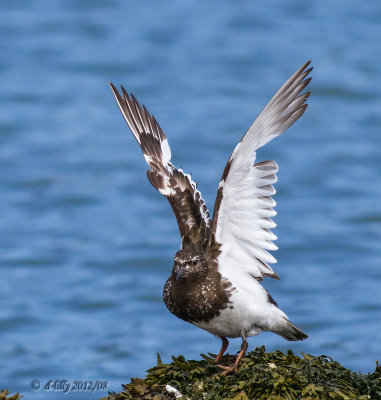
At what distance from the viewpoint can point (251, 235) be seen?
995 cm

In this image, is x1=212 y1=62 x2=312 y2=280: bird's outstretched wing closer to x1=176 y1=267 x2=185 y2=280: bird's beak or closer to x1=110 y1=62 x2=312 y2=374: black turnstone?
x1=110 y1=62 x2=312 y2=374: black turnstone

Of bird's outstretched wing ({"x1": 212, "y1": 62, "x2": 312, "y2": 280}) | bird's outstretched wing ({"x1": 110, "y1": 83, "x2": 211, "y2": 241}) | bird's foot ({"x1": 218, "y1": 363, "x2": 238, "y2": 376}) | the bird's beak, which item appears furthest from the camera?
bird's outstretched wing ({"x1": 110, "y1": 83, "x2": 211, "y2": 241})

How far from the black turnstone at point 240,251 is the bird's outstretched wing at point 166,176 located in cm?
29

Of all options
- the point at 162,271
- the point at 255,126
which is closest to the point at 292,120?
the point at 255,126

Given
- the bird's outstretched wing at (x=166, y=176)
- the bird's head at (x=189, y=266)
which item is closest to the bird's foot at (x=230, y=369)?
the bird's head at (x=189, y=266)

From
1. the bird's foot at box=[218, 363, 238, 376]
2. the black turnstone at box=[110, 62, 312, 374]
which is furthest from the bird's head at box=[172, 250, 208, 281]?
the bird's foot at box=[218, 363, 238, 376]

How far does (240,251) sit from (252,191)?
76cm

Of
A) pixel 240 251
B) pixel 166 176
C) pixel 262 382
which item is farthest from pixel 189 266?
pixel 166 176

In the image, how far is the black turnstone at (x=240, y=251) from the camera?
9664mm

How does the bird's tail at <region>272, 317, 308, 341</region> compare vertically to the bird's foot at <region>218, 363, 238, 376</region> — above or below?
Result: above

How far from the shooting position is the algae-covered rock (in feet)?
27.6

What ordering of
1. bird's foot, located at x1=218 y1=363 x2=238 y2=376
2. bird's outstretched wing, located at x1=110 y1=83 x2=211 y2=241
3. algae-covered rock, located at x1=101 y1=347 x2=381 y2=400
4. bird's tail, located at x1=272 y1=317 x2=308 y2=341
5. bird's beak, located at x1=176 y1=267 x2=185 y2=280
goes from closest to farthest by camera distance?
algae-covered rock, located at x1=101 y1=347 x2=381 y2=400, bird's foot, located at x1=218 y1=363 x2=238 y2=376, bird's beak, located at x1=176 y1=267 x2=185 y2=280, bird's tail, located at x1=272 y1=317 x2=308 y2=341, bird's outstretched wing, located at x1=110 y1=83 x2=211 y2=241

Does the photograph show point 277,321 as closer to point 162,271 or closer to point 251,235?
point 251,235

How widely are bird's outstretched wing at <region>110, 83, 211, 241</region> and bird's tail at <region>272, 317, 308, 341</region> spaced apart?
1486mm
